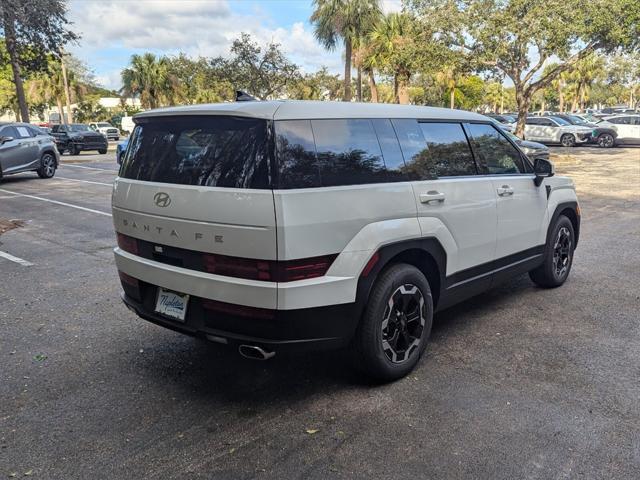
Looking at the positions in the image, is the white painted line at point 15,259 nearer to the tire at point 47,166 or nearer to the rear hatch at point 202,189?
the rear hatch at point 202,189

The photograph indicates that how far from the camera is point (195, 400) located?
3480 millimetres

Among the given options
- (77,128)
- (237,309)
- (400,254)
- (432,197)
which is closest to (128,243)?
(237,309)

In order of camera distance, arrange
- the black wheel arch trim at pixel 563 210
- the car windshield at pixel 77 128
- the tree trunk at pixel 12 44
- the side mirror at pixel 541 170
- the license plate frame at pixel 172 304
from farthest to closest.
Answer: the car windshield at pixel 77 128 → the tree trunk at pixel 12 44 → the black wheel arch trim at pixel 563 210 → the side mirror at pixel 541 170 → the license plate frame at pixel 172 304

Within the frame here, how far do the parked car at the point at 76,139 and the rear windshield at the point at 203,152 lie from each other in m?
27.7

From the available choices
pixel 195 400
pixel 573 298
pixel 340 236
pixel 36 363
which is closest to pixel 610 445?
pixel 340 236

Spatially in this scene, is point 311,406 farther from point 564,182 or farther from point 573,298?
point 564,182

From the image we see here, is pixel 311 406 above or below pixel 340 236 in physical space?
below

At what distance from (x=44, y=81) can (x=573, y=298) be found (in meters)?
52.4

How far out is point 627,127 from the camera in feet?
94.9

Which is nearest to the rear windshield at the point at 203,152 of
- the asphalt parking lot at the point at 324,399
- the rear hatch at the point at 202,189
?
the rear hatch at the point at 202,189

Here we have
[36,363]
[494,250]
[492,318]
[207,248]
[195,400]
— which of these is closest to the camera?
[207,248]

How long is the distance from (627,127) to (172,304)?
31119 mm

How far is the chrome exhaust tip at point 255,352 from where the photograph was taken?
3143 millimetres

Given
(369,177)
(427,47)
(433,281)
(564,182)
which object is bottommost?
(433,281)
